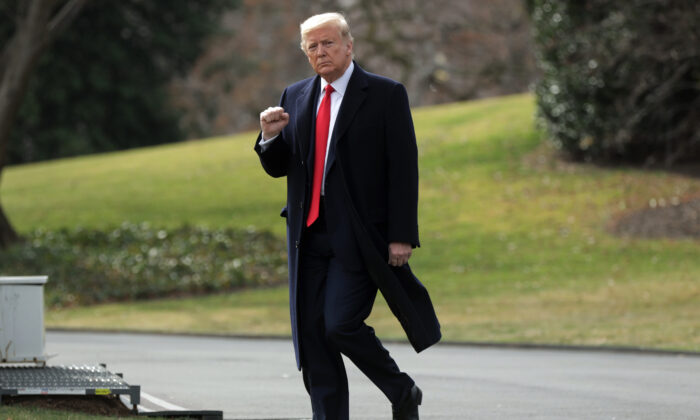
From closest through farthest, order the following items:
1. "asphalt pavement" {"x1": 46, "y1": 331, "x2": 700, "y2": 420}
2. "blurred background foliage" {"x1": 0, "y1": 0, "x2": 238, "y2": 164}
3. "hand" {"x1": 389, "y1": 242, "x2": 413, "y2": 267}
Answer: "hand" {"x1": 389, "y1": 242, "x2": 413, "y2": 267} < "asphalt pavement" {"x1": 46, "y1": 331, "x2": 700, "y2": 420} < "blurred background foliage" {"x1": 0, "y1": 0, "x2": 238, "y2": 164}

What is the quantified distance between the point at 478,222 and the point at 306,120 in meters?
18.2

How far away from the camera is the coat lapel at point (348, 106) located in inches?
226

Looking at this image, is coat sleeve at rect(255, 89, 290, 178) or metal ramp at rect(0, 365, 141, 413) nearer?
coat sleeve at rect(255, 89, 290, 178)

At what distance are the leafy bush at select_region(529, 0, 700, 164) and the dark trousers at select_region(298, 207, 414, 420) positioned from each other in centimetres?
1694

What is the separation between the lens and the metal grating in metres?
6.70

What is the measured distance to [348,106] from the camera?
228 inches

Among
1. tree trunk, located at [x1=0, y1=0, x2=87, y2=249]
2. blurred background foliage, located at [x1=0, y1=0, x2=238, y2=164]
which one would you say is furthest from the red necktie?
blurred background foliage, located at [x1=0, y1=0, x2=238, y2=164]

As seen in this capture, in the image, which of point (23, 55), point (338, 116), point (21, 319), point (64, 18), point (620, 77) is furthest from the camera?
point (620, 77)

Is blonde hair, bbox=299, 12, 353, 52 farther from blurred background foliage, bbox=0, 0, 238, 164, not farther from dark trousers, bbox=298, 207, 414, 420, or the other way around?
→ blurred background foliage, bbox=0, 0, 238, 164

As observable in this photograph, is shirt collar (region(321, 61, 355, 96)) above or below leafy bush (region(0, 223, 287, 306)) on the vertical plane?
above

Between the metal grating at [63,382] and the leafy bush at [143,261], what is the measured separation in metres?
11.8

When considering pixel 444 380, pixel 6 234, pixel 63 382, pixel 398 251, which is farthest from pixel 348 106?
pixel 6 234

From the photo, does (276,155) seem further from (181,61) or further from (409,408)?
(181,61)

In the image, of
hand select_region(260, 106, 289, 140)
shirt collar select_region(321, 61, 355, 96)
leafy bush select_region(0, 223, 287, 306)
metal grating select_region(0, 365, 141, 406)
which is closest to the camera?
hand select_region(260, 106, 289, 140)
